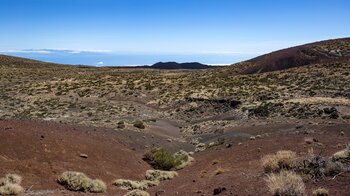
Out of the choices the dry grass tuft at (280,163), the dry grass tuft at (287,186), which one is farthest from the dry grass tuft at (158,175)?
the dry grass tuft at (287,186)

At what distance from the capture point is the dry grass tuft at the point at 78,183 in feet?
42.8

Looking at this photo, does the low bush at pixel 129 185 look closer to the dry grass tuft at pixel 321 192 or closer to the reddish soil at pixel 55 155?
the reddish soil at pixel 55 155

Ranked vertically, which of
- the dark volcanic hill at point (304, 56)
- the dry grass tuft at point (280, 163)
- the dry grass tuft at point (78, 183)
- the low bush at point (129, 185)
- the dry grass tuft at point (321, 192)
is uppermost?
the dark volcanic hill at point (304, 56)

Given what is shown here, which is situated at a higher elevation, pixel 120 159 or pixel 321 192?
pixel 321 192

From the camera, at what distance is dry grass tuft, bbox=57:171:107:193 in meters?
13.1

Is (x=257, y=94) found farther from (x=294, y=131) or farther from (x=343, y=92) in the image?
(x=294, y=131)

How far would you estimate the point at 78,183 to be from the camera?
13.1 m

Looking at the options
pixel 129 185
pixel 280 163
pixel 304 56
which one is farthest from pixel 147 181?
pixel 304 56

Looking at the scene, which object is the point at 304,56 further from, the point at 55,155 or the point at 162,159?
the point at 55,155

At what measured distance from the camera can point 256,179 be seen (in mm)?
12578

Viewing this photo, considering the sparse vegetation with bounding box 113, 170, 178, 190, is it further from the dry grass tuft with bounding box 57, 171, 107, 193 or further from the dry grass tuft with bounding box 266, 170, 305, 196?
the dry grass tuft with bounding box 266, 170, 305, 196

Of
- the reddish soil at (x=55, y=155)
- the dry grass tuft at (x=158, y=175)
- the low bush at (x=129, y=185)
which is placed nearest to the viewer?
the reddish soil at (x=55, y=155)

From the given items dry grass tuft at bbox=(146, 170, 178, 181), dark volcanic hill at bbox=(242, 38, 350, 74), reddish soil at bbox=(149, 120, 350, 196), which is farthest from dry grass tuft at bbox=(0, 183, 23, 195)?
dark volcanic hill at bbox=(242, 38, 350, 74)

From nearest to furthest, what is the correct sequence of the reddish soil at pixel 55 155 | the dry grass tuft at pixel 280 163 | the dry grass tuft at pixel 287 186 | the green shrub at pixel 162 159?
the dry grass tuft at pixel 287 186 → the dry grass tuft at pixel 280 163 → the reddish soil at pixel 55 155 → the green shrub at pixel 162 159
